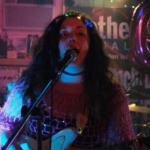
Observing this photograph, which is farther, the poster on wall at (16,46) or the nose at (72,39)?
the poster on wall at (16,46)

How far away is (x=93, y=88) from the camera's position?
3.68ft

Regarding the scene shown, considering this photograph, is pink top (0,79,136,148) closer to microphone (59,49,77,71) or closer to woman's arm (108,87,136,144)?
woman's arm (108,87,136,144)

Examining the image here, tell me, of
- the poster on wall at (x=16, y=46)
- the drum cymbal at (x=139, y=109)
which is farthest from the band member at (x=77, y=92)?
the poster on wall at (x=16, y=46)

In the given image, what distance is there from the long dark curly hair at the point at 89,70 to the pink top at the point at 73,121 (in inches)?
2.4

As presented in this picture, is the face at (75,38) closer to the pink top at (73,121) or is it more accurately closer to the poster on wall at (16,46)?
the pink top at (73,121)

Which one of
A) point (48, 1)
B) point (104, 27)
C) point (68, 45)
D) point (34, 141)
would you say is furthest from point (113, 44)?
point (34, 141)

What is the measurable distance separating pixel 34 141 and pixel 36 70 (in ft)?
1.60

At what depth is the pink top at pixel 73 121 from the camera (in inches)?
39.9

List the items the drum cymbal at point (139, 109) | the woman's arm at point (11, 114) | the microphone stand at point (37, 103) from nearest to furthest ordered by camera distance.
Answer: the microphone stand at point (37, 103) < the woman's arm at point (11, 114) < the drum cymbal at point (139, 109)

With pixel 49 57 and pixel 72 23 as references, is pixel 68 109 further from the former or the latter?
pixel 72 23

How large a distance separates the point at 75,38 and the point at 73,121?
487 millimetres

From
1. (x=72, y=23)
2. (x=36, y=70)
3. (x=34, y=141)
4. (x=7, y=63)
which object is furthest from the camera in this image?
(x=7, y=63)

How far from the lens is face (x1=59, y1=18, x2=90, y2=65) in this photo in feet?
3.40

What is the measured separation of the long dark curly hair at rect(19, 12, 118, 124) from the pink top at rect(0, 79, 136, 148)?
60 mm
